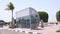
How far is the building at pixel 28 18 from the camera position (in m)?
39.9

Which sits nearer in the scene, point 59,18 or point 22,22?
point 22,22

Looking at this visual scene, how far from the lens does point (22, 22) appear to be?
4450 cm

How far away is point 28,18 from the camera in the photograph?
41250 millimetres

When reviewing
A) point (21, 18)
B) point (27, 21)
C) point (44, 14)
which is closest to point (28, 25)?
point (27, 21)

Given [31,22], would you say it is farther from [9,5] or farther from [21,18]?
[9,5]

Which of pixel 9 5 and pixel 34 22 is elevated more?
pixel 9 5

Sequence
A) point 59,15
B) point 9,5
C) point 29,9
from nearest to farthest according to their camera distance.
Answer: point 29,9
point 9,5
point 59,15

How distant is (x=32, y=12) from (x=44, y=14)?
4774cm

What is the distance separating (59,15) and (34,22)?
161 ft

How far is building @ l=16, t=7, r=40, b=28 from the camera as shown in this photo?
3992 centimetres

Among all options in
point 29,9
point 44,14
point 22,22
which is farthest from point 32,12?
point 44,14

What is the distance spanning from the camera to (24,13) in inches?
1692

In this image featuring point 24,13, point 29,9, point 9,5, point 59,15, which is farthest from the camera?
point 59,15

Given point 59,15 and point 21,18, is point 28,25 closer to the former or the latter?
point 21,18
